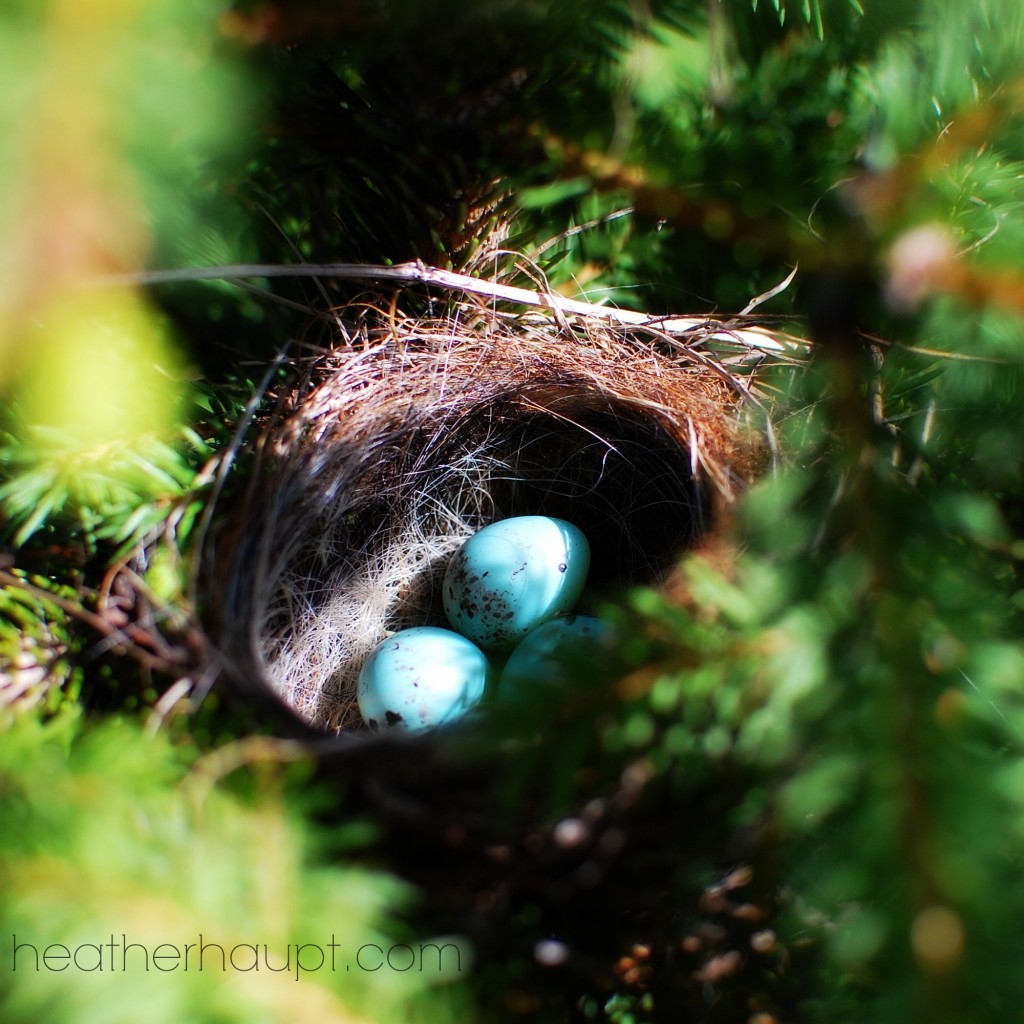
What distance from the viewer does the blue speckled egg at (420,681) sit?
1.00 meters

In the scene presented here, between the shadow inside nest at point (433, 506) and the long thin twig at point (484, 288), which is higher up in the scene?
the long thin twig at point (484, 288)

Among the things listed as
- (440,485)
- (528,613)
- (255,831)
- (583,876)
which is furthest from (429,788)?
(440,485)

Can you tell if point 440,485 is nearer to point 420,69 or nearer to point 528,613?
point 528,613

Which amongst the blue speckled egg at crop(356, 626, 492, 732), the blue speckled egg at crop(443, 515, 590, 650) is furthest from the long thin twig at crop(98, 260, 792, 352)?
the blue speckled egg at crop(356, 626, 492, 732)

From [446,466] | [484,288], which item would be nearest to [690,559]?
[484,288]

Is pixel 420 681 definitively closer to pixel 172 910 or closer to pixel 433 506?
pixel 433 506

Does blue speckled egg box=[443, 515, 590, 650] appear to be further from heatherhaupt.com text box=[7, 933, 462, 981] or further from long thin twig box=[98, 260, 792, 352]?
heatherhaupt.com text box=[7, 933, 462, 981]

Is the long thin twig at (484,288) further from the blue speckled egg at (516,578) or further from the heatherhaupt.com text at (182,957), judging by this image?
the heatherhaupt.com text at (182,957)

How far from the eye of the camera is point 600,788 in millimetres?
613

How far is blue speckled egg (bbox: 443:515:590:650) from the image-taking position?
3.76ft

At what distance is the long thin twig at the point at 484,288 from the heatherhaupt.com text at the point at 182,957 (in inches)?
21.5

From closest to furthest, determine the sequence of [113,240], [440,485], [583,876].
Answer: [113,240] < [583,876] < [440,485]

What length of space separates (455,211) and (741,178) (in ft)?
1.35

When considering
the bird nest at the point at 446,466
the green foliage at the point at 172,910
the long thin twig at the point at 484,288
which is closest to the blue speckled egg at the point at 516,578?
the bird nest at the point at 446,466
